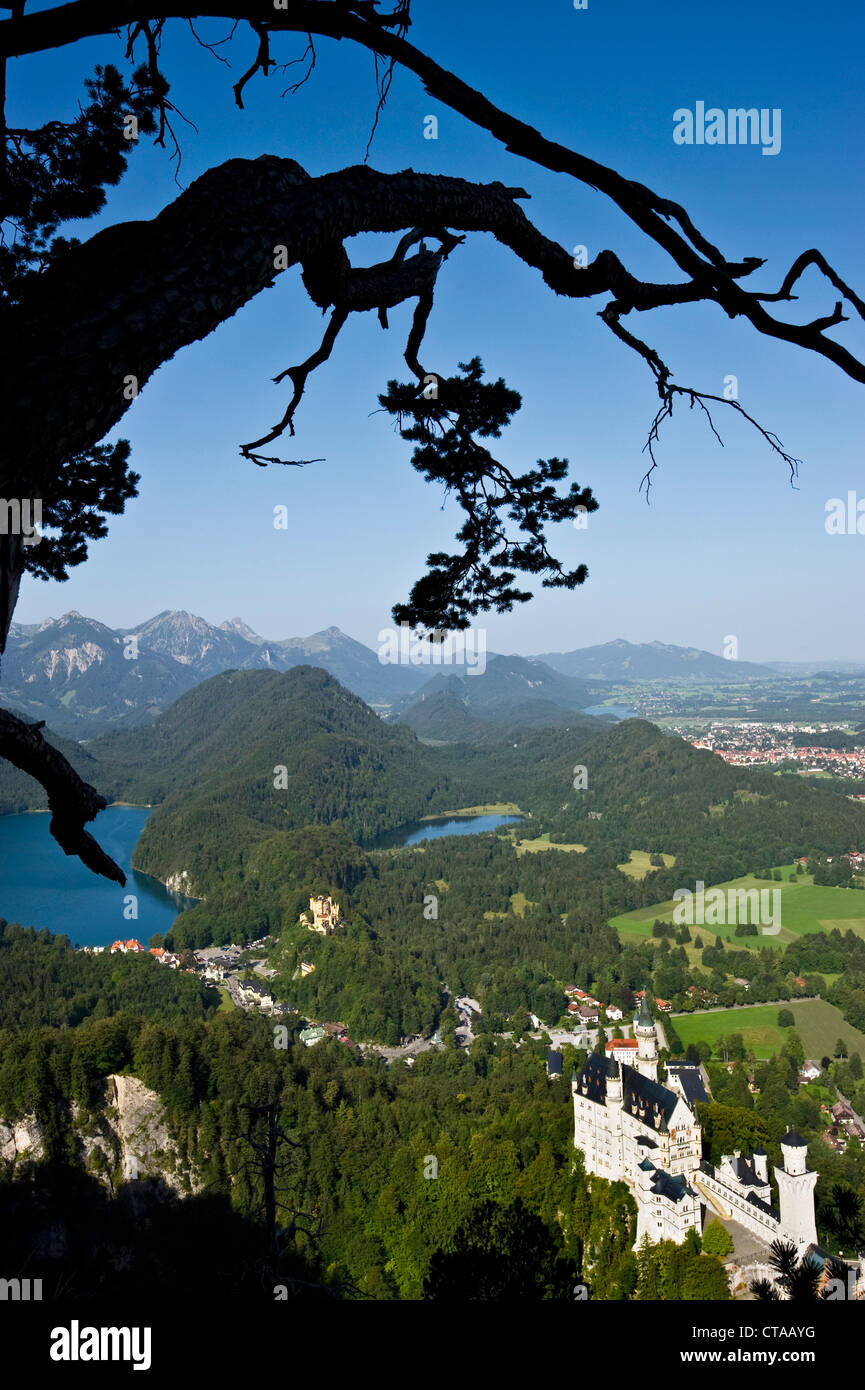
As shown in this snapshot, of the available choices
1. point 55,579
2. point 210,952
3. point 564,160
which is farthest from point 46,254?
point 210,952

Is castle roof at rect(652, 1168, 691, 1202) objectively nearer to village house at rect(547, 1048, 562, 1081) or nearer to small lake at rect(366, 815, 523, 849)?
village house at rect(547, 1048, 562, 1081)

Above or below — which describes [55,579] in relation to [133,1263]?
above

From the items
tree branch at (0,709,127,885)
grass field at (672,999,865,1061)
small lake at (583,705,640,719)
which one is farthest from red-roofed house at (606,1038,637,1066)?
small lake at (583,705,640,719)

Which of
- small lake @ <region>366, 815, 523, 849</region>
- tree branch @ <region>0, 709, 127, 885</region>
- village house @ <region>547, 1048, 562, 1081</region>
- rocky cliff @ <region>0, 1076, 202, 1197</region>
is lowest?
small lake @ <region>366, 815, 523, 849</region>

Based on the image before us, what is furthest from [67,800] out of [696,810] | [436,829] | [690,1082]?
[436,829]

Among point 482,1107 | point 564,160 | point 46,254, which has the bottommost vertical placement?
point 482,1107

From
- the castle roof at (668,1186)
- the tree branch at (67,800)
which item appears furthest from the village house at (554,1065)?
the tree branch at (67,800)
